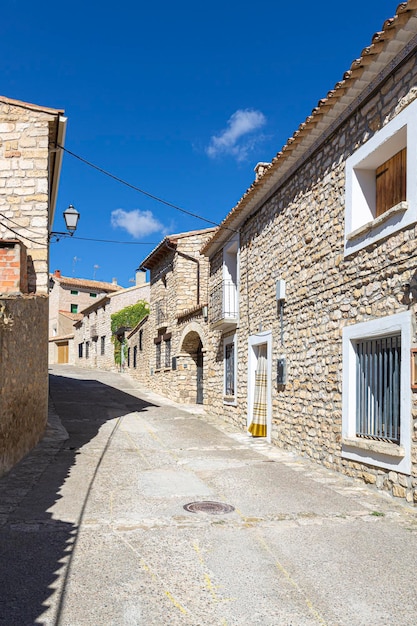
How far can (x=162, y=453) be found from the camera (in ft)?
32.2

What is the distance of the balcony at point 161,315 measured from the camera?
73.5 feet

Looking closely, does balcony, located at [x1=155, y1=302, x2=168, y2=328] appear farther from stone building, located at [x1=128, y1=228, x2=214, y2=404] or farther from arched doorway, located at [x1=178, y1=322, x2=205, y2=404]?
arched doorway, located at [x1=178, y1=322, x2=205, y2=404]

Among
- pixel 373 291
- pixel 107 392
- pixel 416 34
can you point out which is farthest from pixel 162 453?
pixel 107 392

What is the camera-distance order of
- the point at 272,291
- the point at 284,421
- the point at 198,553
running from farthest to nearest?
the point at 272,291, the point at 284,421, the point at 198,553

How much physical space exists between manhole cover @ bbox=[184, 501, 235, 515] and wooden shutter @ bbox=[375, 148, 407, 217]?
14.3ft

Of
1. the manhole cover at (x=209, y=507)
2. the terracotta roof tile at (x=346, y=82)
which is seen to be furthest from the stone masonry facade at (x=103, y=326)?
the manhole cover at (x=209, y=507)

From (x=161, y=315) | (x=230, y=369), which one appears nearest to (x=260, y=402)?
(x=230, y=369)

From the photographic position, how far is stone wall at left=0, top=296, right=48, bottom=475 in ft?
24.7

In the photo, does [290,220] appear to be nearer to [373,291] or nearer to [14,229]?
[373,291]

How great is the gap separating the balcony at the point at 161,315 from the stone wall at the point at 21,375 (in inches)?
439

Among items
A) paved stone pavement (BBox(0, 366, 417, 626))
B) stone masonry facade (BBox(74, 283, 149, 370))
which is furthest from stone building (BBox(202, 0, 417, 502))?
stone masonry facade (BBox(74, 283, 149, 370))

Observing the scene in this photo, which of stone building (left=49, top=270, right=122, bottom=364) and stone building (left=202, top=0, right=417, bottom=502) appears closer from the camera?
stone building (left=202, top=0, right=417, bottom=502)

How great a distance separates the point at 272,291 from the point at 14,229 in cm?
549

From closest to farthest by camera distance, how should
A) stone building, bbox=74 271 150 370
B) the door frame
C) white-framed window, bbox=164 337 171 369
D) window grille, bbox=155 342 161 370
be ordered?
the door frame, white-framed window, bbox=164 337 171 369, window grille, bbox=155 342 161 370, stone building, bbox=74 271 150 370
